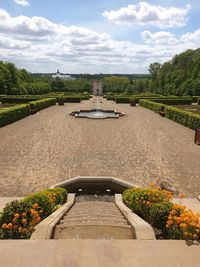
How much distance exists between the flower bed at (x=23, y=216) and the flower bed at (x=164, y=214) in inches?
86.6

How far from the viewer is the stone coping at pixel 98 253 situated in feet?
12.7

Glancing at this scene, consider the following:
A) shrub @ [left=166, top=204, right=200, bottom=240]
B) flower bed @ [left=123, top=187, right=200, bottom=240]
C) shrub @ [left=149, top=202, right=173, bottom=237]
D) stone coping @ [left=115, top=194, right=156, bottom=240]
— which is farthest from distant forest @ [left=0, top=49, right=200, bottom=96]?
shrub @ [left=166, top=204, right=200, bottom=240]

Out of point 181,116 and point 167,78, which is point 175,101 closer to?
point 181,116

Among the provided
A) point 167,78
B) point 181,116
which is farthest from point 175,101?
point 167,78

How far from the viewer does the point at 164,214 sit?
17.8 ft

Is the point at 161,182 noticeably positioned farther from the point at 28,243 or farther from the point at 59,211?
the point at 28,243

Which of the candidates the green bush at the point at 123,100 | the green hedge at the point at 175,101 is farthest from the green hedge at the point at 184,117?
the green bush at the point at 123,100

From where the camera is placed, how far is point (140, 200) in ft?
21.1

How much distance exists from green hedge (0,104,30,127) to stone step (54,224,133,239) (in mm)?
17143

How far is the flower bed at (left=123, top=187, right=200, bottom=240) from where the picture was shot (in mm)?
4723

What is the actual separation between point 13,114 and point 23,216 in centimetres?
1919

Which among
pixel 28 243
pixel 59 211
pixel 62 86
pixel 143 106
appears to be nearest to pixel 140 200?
pixel 59 211

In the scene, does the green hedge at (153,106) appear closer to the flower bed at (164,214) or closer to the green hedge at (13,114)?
the green hedge at (13,114)

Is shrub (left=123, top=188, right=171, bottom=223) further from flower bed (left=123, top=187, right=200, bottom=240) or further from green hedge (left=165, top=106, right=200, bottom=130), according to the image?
green hedge (left=165, top=106, right=200, bottom=130)
